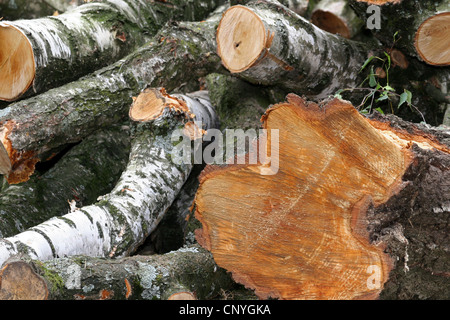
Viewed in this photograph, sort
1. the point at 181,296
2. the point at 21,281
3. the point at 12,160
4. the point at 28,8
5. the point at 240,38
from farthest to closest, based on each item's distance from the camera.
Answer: the point at 28,8 → the point at 240,38 → the point at 12,160 → the point at 181,296 → the point at 21,281

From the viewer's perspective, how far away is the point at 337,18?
3.97 m

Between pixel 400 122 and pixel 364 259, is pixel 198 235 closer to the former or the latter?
pixel 364 259

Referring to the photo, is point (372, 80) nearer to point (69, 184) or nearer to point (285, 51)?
point (285, 51)

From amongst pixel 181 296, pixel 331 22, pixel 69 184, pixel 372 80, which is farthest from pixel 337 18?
pixel 181 296

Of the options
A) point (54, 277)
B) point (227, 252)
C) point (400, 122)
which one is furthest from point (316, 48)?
point (54, 277)

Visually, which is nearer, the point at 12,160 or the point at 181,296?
the point at 181,296

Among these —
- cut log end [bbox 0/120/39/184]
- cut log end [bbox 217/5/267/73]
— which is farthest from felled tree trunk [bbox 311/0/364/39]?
cut log end [bbox 0/120/39/184]

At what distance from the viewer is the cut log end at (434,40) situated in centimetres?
280

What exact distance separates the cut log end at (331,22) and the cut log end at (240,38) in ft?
5.10

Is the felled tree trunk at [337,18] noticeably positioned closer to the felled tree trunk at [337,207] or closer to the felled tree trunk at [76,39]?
the felled tree trunk at [76,39]

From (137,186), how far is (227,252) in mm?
793

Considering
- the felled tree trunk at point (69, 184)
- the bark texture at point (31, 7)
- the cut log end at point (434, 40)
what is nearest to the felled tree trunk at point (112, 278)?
the felled tree trunk at point (69, 184)

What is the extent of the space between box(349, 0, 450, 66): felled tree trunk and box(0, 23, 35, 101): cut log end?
1802mm

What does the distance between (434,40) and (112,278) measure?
211cm
